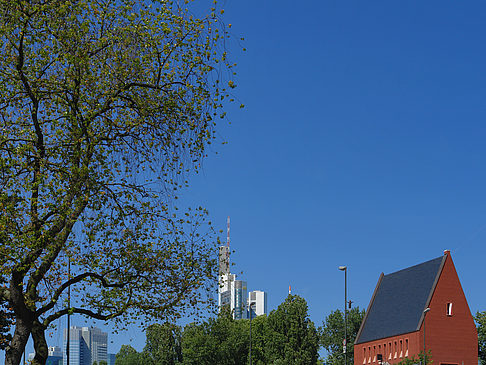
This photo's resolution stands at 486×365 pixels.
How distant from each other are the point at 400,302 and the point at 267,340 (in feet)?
68.1

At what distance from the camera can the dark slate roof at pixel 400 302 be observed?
9794 cm

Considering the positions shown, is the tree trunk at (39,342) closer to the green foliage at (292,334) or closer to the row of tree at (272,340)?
the row of tree at (272,340)

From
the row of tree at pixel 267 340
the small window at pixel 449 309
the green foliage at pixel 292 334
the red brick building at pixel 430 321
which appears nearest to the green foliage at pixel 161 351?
the row of tree at pixel 267 340

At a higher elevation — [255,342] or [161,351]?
[255,342]

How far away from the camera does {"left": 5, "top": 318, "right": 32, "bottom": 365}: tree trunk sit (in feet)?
66.7

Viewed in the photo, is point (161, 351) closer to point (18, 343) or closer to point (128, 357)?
point (128, 357)

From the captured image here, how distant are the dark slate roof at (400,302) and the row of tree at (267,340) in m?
7.01

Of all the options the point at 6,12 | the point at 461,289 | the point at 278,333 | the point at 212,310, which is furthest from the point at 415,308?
the point at 6,12

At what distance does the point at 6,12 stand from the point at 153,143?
5.58 meters

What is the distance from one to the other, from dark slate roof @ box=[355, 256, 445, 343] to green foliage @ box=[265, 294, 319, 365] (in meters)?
12.2

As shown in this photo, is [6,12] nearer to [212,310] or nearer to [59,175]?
[59,175]

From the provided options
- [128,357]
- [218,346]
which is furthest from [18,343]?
[128,357]

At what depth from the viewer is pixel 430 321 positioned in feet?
308

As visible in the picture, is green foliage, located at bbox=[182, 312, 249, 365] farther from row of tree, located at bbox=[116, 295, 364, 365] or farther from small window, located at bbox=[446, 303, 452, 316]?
small window, located at bbox=[446, 303, 452, 316]
